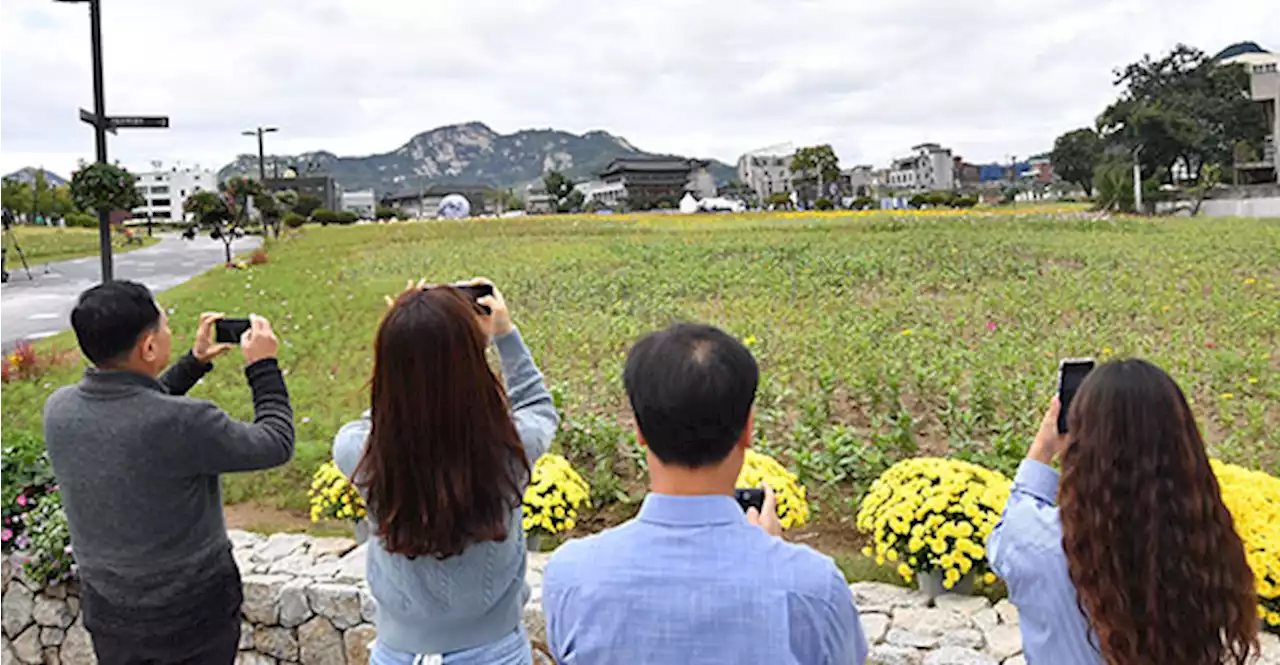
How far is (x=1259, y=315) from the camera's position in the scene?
858 cm

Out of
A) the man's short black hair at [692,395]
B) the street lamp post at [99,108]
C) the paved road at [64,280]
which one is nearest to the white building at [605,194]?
the paved road at [64,280]

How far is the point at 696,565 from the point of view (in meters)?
1.49

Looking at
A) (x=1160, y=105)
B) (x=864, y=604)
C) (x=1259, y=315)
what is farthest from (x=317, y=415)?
(x=1160, y=105)

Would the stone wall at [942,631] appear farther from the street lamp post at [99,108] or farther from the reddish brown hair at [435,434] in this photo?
the street lamp post at [99,108]

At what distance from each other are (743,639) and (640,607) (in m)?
0.15

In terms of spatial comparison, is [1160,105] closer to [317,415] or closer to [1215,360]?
[1215,360]

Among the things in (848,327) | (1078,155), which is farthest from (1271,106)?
(848,327)

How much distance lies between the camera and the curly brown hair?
169cm

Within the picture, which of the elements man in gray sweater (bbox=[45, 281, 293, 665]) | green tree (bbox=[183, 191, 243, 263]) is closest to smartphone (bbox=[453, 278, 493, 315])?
man in gray sweater (bbox=[45, 281, 293, 665])

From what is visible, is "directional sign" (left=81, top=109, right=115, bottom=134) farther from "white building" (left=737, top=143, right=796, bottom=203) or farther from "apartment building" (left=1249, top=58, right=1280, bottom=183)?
"white building" (left=737, top=143, right=796, bottom=203)

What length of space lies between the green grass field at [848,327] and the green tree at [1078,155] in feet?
133

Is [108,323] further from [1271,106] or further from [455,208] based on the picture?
[1271,106]

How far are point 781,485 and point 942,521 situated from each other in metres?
0.67

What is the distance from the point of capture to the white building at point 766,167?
346 feet
